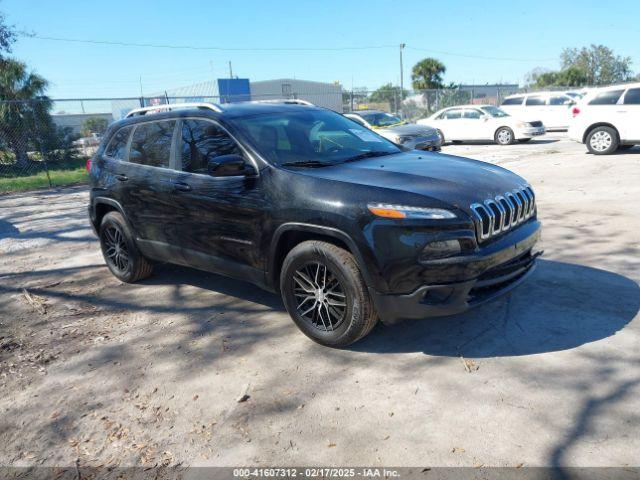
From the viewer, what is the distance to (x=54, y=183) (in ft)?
49.9

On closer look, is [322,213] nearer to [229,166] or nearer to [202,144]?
[229,166]

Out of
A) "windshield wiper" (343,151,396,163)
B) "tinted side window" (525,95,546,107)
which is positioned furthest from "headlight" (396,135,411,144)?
"windshield wiper" (343,151,396,163)

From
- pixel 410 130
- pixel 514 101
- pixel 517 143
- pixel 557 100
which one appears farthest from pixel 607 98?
pixel 557 100

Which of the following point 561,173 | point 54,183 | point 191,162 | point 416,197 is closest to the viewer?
point 416,197

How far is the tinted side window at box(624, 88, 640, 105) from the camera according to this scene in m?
12.3

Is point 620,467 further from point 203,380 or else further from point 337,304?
point 203,380

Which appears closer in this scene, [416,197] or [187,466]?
[187,466]

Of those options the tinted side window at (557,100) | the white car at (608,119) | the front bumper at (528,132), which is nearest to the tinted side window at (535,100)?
the tinted side window at (557,100)

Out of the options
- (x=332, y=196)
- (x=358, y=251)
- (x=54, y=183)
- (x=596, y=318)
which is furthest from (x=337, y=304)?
(x=54, y=183)

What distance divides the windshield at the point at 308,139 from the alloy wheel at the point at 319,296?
0.87 metres

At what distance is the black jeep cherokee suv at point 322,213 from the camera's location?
3.30 metres

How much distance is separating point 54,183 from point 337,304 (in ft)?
46.3

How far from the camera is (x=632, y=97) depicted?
40.7 ft

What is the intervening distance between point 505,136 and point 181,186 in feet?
53.8
